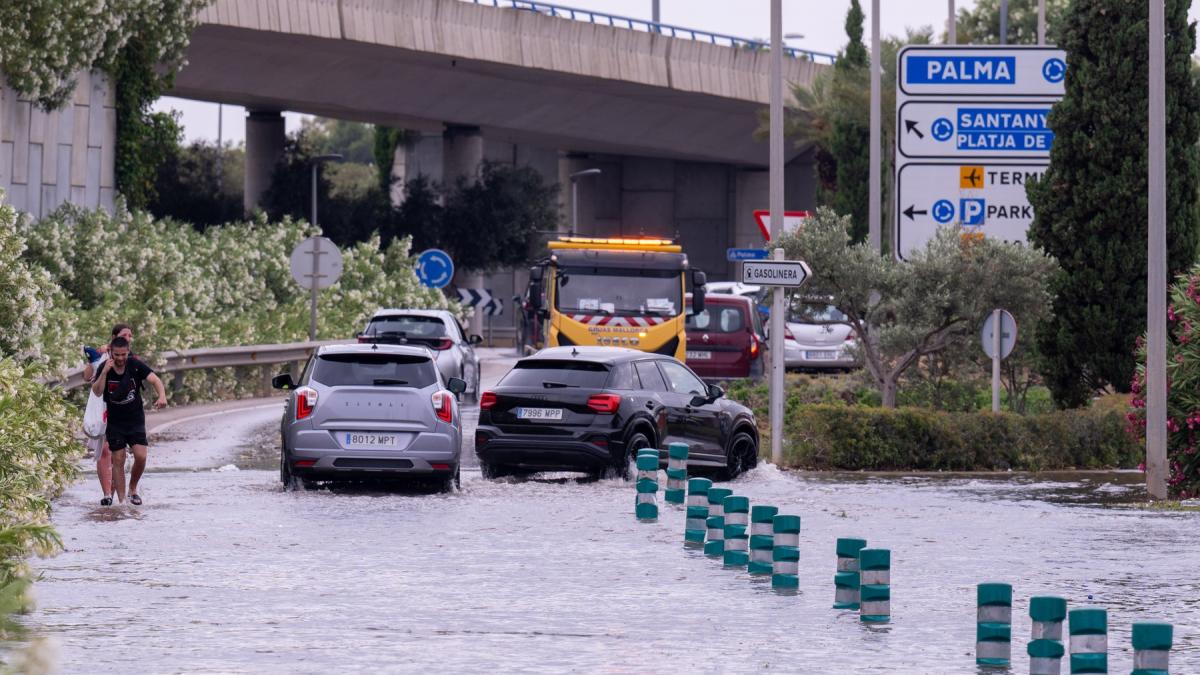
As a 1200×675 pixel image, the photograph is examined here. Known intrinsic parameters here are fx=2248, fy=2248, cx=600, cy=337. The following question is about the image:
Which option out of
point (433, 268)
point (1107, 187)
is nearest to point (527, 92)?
Answer: point (433, 268)

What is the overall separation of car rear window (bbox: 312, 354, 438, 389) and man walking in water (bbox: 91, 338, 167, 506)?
2.44 m

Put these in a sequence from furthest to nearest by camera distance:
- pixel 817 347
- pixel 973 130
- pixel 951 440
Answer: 1. pixel 817 347
2. pixel 973 130
3. pixel 951 440

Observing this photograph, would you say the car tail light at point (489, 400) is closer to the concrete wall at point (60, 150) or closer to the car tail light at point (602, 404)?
the car tail light at point (602, 404)

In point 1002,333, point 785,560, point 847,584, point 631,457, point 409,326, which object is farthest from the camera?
point 409,326

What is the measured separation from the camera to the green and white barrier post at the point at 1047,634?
9.12m

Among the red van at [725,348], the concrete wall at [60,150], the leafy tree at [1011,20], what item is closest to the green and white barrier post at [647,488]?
the red van at [725,348]

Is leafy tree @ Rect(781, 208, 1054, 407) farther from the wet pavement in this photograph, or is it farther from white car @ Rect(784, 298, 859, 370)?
white car @ Rect(784, 298, 859, 370)

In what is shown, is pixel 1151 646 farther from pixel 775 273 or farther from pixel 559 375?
pixel 775 273

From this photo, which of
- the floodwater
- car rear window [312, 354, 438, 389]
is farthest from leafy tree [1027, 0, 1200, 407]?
car rear window [312, 354, 438, 389]

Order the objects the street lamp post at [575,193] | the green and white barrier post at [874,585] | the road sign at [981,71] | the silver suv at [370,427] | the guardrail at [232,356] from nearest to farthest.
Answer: the green and white barrier post at [874,585]
the silver suv at [370,427]
the road sign at [981,71]
the guardrail at [232,356]
the street lamp post at [575,193]

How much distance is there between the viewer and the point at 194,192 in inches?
2862

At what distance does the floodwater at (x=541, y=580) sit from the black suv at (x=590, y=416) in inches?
21.5

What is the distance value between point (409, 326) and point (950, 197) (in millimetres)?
9385

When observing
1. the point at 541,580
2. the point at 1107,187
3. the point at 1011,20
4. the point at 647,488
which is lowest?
the point at 541,580
